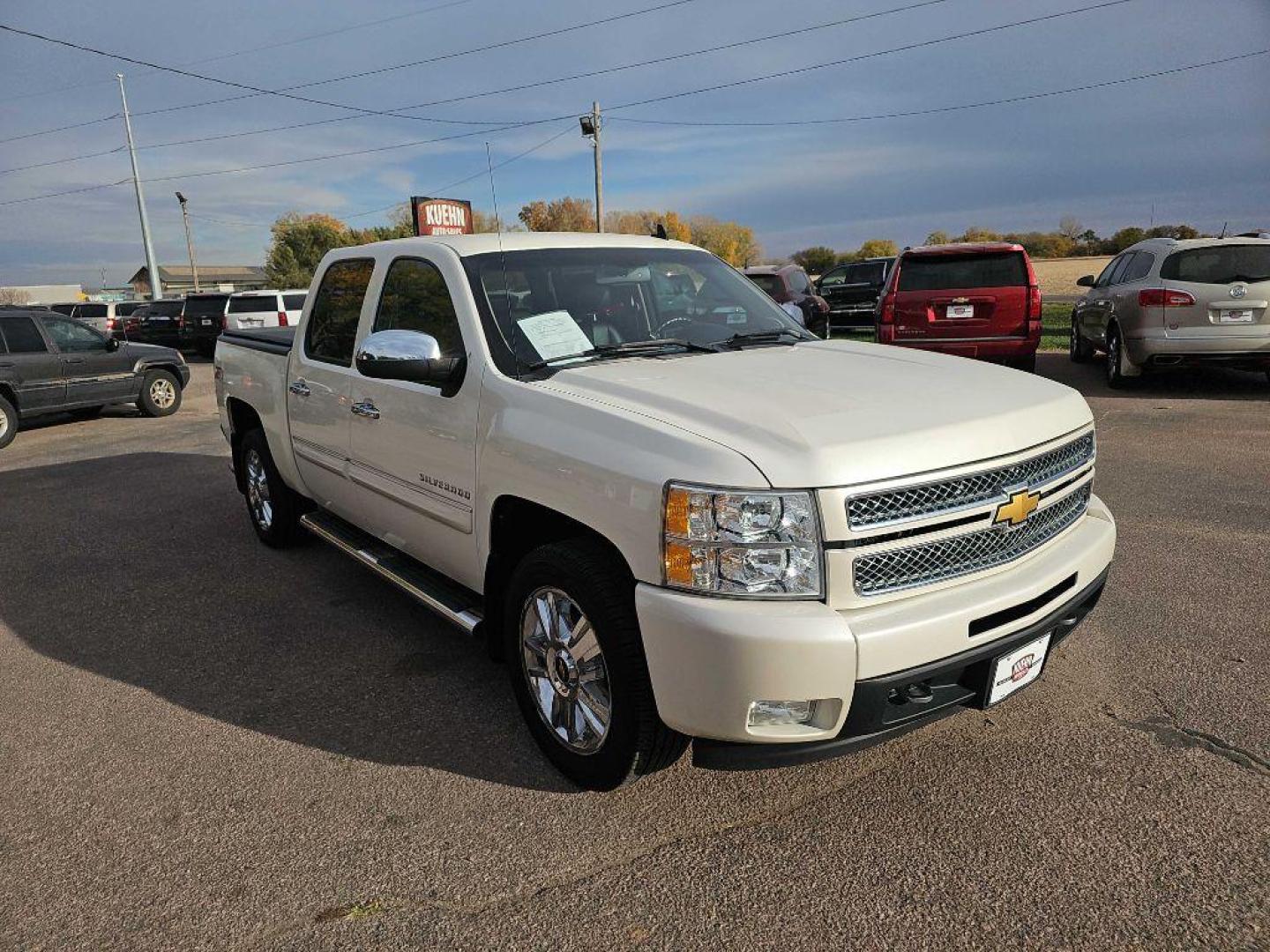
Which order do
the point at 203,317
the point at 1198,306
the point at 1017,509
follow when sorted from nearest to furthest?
1. the point at 1017,509
2. the point at 1198,306
3. the point at 203,317

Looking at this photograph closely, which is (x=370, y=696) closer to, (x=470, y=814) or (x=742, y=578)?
(x=470, y=814)

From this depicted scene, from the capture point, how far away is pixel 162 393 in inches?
511

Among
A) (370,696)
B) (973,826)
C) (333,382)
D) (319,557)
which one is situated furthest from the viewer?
(319,557)

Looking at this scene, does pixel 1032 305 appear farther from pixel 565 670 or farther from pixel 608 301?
pixel 565 670

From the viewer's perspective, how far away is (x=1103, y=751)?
3045 mm

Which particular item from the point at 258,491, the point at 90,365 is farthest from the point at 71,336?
the point at 258,491

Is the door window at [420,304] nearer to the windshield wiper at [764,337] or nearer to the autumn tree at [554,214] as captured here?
the windshield wiper at [764,337]

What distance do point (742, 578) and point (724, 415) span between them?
506 mm

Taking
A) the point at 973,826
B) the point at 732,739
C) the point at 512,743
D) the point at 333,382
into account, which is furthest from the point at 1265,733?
the point at 333,382

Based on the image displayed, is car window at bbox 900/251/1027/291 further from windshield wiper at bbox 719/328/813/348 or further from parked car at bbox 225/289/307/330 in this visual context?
parked car at bbox 225/289/307/330

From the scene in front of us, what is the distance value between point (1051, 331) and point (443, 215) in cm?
1311

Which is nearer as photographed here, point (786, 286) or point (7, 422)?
point (7, 422)

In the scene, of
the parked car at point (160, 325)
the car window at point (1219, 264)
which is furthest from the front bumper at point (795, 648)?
the parked car at point (160, 325)

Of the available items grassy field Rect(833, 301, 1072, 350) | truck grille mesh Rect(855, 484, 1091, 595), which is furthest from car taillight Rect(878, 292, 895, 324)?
truck grille mesh Rect(855, 484, 1091, 595)
